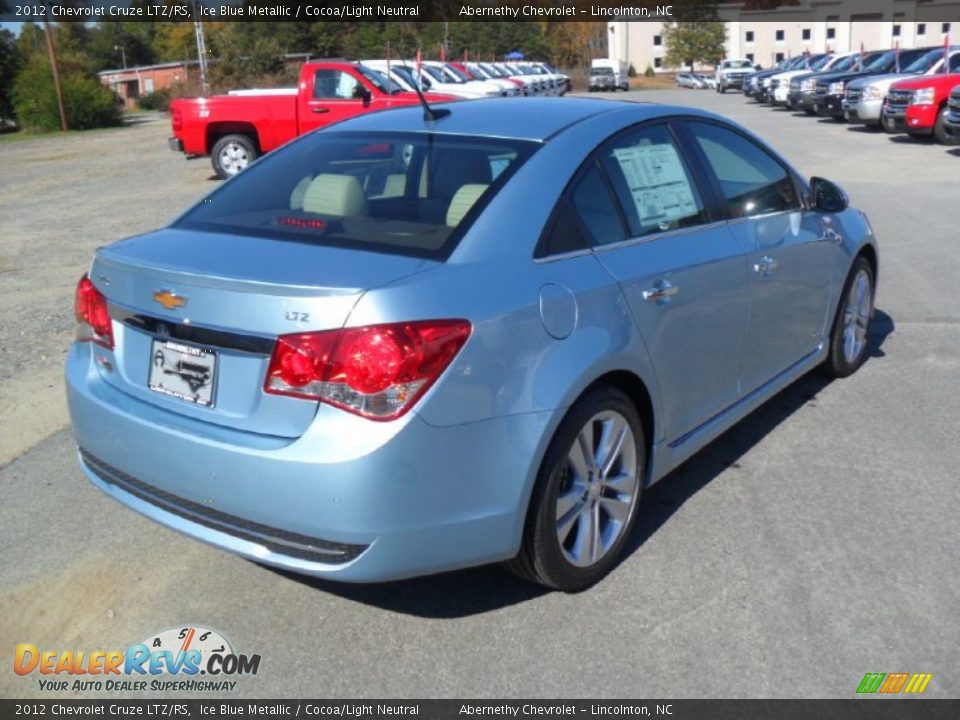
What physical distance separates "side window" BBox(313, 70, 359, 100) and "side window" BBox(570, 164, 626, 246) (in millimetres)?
14108

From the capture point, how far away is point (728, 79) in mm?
55000

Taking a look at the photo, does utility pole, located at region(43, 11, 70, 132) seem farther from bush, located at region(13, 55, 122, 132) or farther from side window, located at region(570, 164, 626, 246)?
side window, located at region(570, 164, 626, 246)

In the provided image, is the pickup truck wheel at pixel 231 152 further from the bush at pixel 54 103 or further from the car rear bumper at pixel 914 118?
the bush at pixel 54 103

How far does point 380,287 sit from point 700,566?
1.73 metres

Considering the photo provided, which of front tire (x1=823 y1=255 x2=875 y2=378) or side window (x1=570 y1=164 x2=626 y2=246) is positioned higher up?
side window (x1=570 y1=164 x2=626 y2=246)

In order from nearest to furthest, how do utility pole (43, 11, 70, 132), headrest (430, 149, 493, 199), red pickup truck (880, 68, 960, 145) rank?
headrest (430, 149, 493, 199) < red pickup truck (880, 68, 960, 145) < utility pole (43, 11, 70, 132)

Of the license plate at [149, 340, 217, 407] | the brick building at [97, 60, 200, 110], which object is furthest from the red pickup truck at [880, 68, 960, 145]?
the brick building at [97, 60, 200, 110]

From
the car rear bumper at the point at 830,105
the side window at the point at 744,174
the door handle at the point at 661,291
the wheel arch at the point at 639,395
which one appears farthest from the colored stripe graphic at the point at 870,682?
the car rear bumper at the point at 830,105

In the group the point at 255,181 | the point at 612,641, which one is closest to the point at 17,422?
the point at 255,181

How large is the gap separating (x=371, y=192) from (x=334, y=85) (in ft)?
46.3

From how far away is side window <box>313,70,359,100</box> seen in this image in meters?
17.3

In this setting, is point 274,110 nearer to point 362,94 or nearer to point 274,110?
point 274,110

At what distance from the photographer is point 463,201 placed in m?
3.65

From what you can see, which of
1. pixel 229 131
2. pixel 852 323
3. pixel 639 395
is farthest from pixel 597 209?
pixel 229 131
